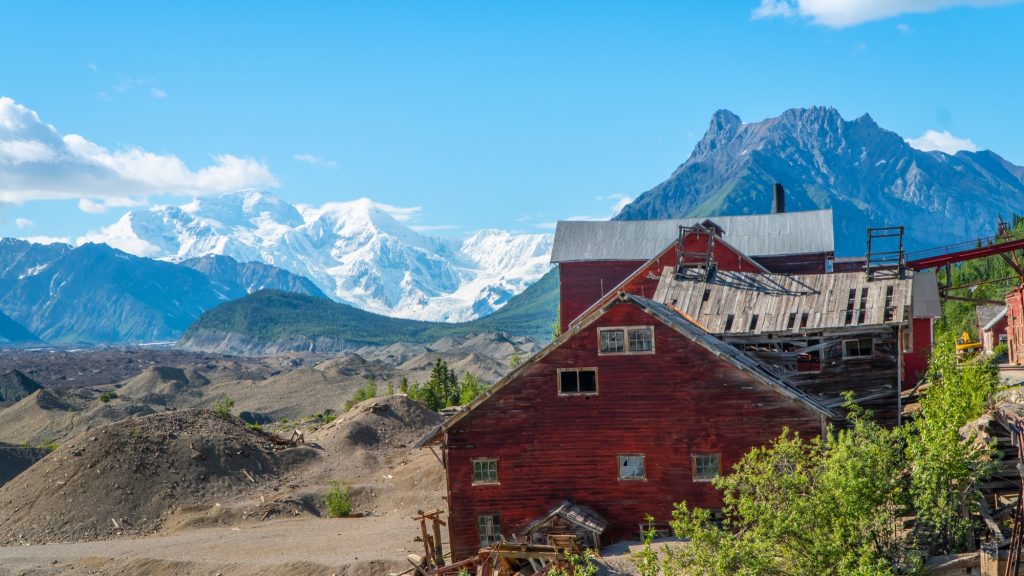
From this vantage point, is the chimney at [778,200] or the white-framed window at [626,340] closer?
the white-framed window at [626,340]

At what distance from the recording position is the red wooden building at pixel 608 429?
34125 mm

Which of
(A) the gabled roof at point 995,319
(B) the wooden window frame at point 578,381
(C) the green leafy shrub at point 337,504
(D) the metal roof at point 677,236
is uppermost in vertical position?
(D) the metal roof at point 677,236

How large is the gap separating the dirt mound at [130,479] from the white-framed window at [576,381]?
25296 mm

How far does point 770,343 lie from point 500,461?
39.1ft

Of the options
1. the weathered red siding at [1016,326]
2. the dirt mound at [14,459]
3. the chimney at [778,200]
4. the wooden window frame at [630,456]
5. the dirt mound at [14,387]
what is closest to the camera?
the wooden window frame at [630,456]

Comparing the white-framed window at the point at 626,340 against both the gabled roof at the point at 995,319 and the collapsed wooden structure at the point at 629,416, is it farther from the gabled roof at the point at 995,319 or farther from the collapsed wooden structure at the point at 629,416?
the gabled roof at the point at 995,319

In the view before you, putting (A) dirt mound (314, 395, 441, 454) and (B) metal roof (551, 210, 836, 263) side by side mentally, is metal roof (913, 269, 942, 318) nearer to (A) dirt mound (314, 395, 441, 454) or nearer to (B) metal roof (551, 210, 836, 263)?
(B) metal roof (551, 210, 836, 263)

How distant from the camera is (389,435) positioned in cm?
6669

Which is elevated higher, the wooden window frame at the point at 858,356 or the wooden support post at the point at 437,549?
the wooden window frame at the point at 858,356

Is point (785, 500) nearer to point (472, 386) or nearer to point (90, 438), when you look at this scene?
point (90, 438)

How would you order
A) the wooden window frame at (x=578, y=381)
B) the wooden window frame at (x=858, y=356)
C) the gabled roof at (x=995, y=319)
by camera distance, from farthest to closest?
the gabled roof at (x=995, y=319), the wooden window frame at (x=858, y=356), the wooden window frame at (x=578, y=381)

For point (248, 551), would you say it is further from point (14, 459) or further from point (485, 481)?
point (14, 459)

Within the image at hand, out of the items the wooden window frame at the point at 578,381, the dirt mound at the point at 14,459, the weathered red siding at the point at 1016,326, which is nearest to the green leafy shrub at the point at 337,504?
the wooden window frame at the point at 578,381

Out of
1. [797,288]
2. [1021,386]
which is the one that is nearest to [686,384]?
[797,288]
